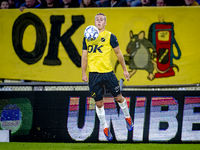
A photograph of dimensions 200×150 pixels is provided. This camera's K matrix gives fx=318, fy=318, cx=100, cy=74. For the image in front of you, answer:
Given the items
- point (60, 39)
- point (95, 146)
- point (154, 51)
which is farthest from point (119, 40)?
point (95, 146)

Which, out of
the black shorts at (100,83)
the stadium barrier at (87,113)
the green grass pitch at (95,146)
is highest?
the black shorts at (100,83)

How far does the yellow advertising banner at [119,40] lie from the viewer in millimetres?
7867

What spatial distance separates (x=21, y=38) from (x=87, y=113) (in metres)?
3.40

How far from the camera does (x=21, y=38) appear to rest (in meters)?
8.32

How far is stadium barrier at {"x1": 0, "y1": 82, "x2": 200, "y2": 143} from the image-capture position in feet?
19.2

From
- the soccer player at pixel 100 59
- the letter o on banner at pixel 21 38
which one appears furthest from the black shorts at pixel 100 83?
the letter o on banner at pixel 21 38

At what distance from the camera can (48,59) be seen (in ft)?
26.8

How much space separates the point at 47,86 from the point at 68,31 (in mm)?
2470

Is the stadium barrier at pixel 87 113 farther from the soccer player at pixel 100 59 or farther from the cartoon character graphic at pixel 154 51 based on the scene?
the cartoon character graphic at pixel 154 51

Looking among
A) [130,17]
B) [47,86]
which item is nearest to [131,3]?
[130,17]

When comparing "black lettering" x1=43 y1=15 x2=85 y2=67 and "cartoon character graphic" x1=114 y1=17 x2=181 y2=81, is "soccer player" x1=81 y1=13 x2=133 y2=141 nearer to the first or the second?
"cartoon character graphic" x1=114 y1=17 x2=181 y2=81

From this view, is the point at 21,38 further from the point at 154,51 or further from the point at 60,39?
the point at 154,51

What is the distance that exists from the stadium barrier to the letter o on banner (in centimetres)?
224

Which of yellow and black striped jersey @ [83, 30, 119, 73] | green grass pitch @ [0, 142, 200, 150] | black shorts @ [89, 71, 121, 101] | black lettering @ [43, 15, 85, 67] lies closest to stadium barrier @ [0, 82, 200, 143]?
green grass pitch @ [0, 142, 200, 150]
